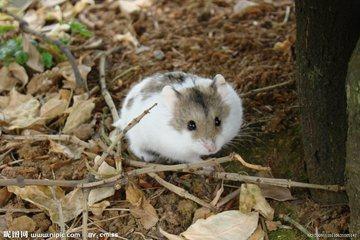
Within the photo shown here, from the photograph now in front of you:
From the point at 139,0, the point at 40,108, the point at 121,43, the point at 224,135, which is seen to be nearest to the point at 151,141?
the point at 224,135

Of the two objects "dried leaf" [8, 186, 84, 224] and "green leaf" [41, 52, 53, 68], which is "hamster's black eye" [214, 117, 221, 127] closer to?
"dried leaf" [8, 186, 84, 224]

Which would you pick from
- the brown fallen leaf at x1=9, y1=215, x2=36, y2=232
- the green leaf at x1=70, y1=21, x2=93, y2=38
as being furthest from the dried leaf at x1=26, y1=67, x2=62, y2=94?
the brown fallen leaf at x1=9, y1=215, x2=36, y2=232

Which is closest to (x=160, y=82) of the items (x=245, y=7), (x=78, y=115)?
(x=78, y=115)

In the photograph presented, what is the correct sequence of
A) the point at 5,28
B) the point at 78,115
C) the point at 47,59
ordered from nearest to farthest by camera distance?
the point at 78,115 → the point at 47,59 → the point at 5,28

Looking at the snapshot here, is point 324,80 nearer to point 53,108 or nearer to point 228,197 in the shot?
point 228,197

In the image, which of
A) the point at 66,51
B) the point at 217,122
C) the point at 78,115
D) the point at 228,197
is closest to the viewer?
the point at 228,197

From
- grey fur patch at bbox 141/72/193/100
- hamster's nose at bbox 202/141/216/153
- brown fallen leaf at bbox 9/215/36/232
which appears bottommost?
brown fallen leaf at bbox 9/215/36/232
